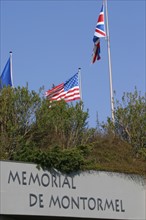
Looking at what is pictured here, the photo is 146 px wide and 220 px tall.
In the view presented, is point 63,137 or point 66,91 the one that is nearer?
point 63,137

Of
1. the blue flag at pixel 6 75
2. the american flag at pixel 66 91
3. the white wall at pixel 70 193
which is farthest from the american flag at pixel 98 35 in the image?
the white wall at pixel 70 193

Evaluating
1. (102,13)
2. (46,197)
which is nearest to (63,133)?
(46,197)

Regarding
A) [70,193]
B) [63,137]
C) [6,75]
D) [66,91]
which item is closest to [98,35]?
[66,91]

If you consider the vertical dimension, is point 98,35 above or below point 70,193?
above

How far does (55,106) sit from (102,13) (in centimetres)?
962

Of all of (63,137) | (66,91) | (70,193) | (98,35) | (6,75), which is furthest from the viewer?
(98,35)

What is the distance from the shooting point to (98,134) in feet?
83.3

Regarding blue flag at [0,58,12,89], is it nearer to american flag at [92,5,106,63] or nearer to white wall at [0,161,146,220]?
american flag at [92,5,106,63]

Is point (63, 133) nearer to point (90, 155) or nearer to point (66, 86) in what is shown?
point (90, 155)

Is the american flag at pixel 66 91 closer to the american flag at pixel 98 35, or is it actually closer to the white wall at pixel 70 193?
the american flag at pixel 98 35

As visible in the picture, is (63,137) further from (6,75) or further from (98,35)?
(98,35)

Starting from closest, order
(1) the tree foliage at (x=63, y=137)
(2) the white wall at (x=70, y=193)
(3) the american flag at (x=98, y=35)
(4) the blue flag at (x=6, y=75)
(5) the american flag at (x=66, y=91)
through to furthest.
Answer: (2) the white wall at (x=70, y=193) < (1) the tree foliage at (x=63, y=137) < (4) the blue flag at (x=6, y=75) < (5) the american flag at (x=66, y=91) < (3) the american flag at (x=98, y=35)

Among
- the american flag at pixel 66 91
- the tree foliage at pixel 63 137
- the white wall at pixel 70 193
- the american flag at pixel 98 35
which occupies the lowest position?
the white wall at pixel 70 193

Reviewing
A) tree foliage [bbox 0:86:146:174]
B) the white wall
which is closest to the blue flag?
tree foliage [bbox 0:86:146:174]
